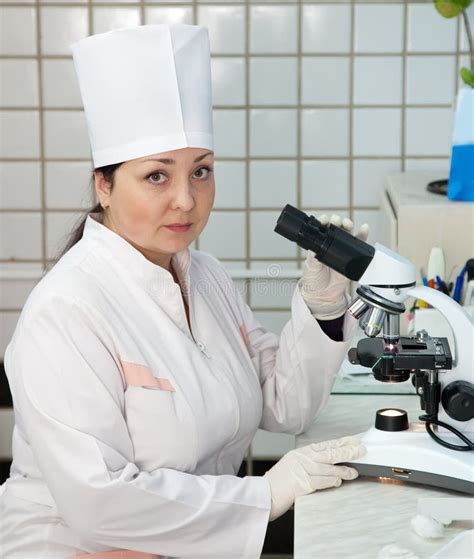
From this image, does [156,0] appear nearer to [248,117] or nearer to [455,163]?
[248,117]

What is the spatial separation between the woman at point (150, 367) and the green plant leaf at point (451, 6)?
0.89m

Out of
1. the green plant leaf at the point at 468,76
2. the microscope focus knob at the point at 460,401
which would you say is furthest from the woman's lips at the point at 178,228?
the green plant leaf at the point at 468,76

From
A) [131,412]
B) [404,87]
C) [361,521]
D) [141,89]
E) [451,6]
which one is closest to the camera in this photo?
[361,521]

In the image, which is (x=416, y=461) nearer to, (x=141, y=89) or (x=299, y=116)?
(x=141, y=89)

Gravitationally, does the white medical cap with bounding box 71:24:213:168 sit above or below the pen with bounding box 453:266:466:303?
above

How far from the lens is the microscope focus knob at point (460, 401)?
152cm

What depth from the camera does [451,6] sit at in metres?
2.48

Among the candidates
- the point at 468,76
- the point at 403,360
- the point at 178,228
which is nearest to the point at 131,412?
the point at 178,228

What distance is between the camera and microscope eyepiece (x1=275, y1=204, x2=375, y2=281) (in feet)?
4.86

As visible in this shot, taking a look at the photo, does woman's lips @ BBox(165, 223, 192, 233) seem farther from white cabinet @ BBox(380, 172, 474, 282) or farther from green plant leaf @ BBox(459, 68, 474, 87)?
green plant leaf @ BBox(459, 68, 474, 87)

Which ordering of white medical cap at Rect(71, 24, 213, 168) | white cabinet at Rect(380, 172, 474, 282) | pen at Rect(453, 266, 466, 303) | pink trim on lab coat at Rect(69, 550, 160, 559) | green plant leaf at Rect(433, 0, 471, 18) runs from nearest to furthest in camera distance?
pink trim on lab coat at Rect(69, 550, 160, 559) → white medical cap at Rect(71, 24, 213, 168) → pen at Rect(453, 266, 466, 303) → white cabinet at Rect(380, 172, 474, 282) → green plant leaf at Rect(433, 0, 471, 18)

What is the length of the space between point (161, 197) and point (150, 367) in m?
0.31

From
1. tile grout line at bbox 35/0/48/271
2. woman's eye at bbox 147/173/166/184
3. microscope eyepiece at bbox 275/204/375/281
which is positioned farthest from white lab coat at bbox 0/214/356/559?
tile grout line at bbox 35/0/48/271

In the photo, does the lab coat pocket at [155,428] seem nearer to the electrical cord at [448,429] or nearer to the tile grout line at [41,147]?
the electrical cord at [448,429]
